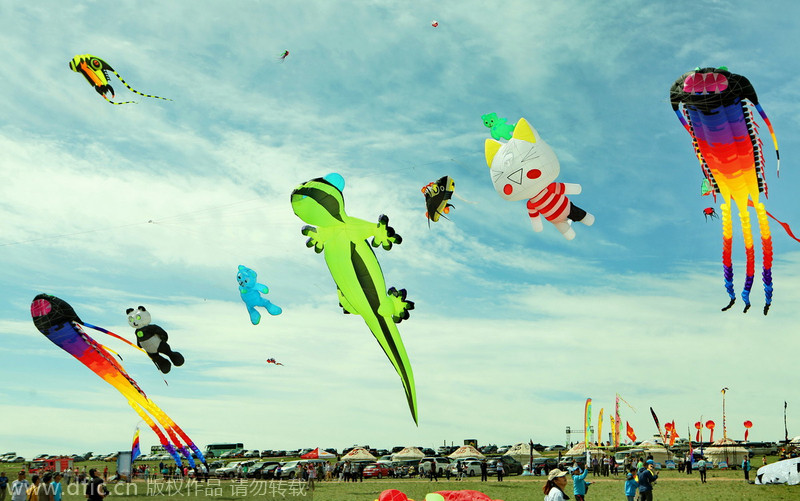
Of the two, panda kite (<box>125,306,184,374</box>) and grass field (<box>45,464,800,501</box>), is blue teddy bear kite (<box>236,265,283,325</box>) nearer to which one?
panda kite (<box>125,306,184,374</box>)

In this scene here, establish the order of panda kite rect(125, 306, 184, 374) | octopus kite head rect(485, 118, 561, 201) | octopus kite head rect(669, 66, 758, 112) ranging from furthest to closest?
panda kite rect(125, 306, 184, 374) → octopus kite head rect(485, 118, 561, 201) → octopus kite head rect(669, 66, 758, 112)

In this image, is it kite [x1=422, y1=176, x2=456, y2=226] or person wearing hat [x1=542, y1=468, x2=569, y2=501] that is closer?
person wearing hat [x1=542, y1=468, x2=569, y2=501]

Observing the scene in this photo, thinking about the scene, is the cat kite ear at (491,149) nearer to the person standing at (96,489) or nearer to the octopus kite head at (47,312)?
the person standing at (96,489)

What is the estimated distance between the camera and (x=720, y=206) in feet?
49.0

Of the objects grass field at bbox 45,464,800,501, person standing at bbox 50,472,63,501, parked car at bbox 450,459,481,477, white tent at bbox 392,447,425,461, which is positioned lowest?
white tent at bbox 392,447,425,461

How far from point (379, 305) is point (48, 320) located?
44.5 ft

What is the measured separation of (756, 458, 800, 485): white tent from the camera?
24.4 meters

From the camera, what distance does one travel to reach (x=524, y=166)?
45.6 feet

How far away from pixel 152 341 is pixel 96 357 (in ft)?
11.6

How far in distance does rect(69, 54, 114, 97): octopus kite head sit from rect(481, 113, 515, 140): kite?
994 cm

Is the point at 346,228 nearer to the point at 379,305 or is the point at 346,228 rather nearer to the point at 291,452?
the point at 379,305

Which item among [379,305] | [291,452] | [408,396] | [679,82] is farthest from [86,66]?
[291,452]

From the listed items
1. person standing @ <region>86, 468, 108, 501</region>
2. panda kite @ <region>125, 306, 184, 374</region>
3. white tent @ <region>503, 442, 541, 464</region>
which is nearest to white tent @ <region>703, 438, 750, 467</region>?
white tent @ <region>503, 442, 541, 464</region>

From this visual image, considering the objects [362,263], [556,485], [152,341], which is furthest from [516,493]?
[556,485]
